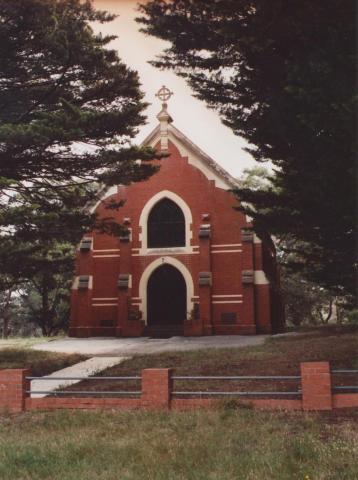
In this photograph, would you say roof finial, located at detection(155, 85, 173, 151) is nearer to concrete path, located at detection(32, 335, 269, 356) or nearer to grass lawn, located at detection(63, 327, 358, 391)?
concrete path, located at detection(32, 335, 269, 356)

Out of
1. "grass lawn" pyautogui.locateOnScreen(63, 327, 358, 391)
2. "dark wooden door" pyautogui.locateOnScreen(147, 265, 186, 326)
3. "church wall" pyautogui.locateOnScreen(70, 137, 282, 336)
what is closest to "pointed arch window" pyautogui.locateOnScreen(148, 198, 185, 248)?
"church wall" pyautogui.locateOnScreen(70, 137, 282, 336)

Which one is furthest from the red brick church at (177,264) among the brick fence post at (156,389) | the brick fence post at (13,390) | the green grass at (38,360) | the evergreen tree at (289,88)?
the brick fence post at (156,389)

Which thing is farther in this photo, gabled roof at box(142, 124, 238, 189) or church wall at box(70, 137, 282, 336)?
gabled roof at box(142, 124, 238, 189)

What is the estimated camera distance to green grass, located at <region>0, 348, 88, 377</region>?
13.5 metres

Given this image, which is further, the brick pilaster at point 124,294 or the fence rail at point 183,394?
the brick pilaster at point 124,294

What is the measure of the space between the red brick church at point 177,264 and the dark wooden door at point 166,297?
0.05m


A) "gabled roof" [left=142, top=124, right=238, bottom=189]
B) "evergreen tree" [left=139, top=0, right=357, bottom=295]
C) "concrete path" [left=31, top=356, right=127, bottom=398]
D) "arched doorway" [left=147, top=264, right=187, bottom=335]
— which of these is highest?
"gabled roof" [left=142, top=124, right=238, bottom=189]

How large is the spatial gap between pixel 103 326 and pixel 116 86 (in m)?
14.4

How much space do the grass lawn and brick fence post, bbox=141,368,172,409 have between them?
4.17ft

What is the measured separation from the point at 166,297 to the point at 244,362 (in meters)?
12.3

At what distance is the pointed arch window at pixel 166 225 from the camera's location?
82.5 ft

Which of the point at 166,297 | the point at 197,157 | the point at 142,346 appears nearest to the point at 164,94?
the point at 197,157

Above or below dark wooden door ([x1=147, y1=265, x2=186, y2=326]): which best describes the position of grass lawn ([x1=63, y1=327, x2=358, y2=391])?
below

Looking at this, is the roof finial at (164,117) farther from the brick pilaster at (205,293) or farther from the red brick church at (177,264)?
the brick pilaster at (205,293)
